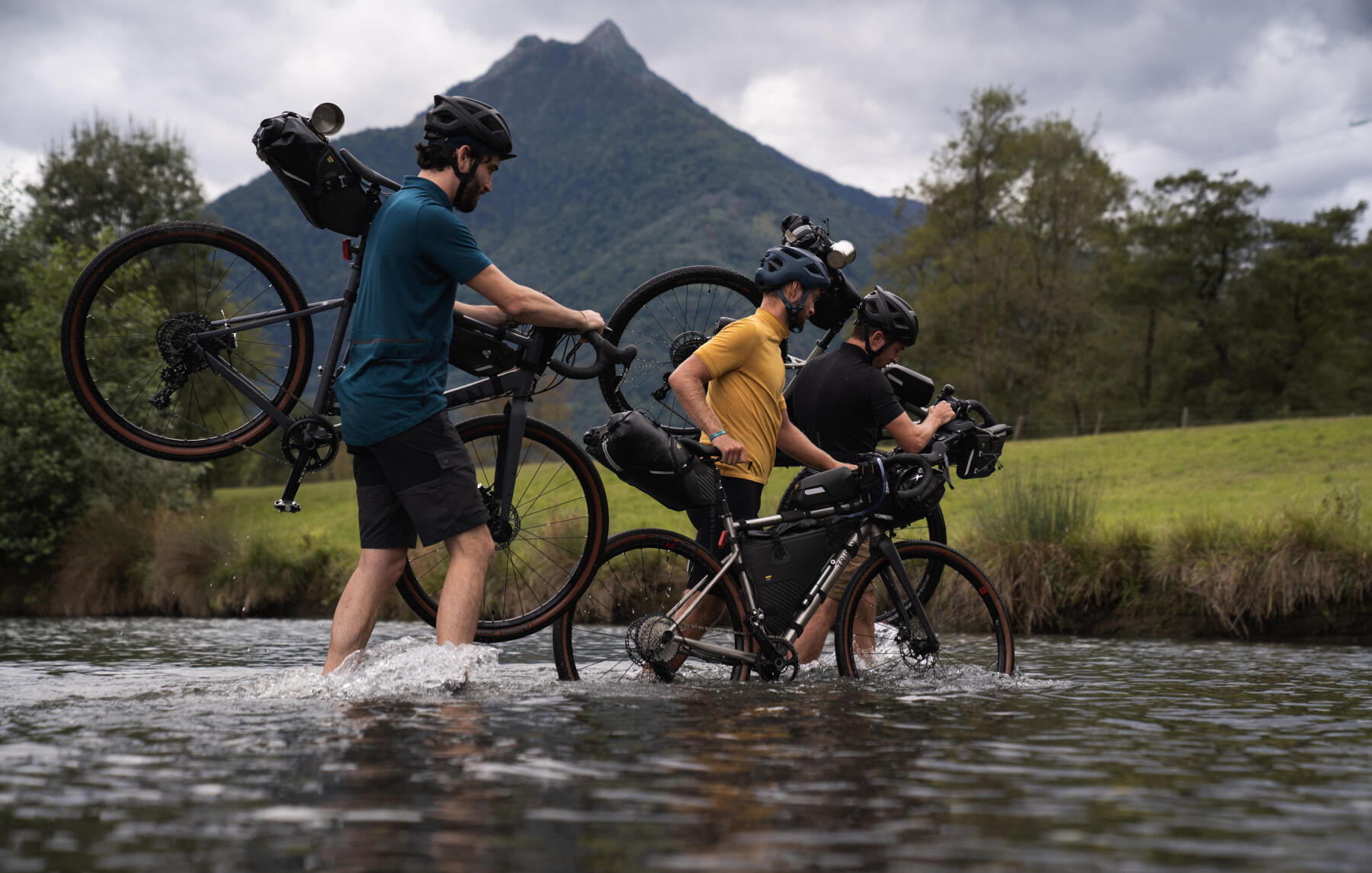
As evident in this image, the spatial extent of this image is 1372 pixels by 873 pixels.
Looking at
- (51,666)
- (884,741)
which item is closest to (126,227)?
(51,666)

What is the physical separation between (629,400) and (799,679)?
1.87m

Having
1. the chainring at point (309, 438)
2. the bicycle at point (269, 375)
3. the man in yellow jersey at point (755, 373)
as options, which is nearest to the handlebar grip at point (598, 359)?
the bicycle at point (269, 375)

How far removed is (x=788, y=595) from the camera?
6570mm

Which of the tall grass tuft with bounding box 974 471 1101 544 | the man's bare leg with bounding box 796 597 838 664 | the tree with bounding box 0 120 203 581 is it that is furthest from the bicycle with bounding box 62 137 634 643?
the tree with bounding box 0 120 203 581

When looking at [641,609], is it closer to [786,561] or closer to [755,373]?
[786,561]

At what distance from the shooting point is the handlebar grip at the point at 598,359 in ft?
19.4

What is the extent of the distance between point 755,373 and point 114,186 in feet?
139

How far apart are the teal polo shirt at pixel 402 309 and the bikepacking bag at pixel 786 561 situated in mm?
1966

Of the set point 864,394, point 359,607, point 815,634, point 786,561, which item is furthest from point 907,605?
point 359,607

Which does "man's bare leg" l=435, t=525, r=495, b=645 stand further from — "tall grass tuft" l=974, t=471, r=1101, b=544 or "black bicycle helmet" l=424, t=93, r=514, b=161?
"tall grass tuft" l=974, t=471, r=1101, b=544

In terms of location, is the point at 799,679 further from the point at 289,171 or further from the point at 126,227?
the point at 126,227

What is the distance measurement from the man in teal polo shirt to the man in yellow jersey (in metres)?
1.12

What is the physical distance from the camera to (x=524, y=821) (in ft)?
10.9

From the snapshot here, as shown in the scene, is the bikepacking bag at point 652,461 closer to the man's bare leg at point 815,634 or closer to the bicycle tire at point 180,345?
the man's bare leg at point 815,634
